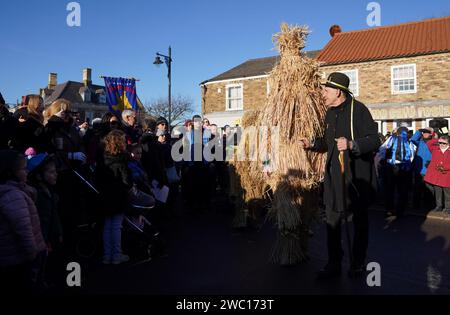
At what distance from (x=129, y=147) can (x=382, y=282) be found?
4.00 metres

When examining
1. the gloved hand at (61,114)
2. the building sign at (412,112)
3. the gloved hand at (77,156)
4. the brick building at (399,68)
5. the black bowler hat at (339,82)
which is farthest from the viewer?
the brick building at (399,68)

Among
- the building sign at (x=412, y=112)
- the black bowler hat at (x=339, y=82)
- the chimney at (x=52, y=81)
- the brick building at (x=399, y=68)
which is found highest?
the chimney at (x=52, y=81)

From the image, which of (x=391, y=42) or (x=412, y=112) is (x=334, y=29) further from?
(x=412, y=112)

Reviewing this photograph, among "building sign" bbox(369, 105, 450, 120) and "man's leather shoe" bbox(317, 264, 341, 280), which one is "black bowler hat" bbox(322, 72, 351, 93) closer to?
"man's leather shoe" bbox(317, 264, 341, 280)

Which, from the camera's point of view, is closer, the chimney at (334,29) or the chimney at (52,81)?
the chimney at (334,29)

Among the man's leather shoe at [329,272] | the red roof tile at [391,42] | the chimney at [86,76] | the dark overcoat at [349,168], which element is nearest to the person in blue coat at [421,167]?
the dark overcoat at [349,168]

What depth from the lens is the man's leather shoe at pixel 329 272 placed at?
4.41 meters

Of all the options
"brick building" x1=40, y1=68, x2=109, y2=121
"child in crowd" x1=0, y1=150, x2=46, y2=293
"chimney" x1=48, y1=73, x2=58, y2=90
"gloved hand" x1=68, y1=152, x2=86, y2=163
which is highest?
"chimney" x1=48, y1=73, x2=58, y2=90

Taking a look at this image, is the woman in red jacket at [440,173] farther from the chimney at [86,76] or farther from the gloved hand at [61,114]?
the chimney at [86,76]

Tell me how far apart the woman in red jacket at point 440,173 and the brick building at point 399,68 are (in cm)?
1391

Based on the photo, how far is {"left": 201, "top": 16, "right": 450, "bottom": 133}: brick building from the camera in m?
22.4

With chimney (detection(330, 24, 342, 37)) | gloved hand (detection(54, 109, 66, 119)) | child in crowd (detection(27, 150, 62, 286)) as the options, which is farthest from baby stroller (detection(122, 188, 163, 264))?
chimney (detection(330, 24, 342, 37))

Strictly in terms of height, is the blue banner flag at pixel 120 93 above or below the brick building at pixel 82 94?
below

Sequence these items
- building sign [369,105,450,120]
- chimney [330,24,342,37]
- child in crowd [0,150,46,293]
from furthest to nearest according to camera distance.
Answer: chimney [330,24,342,37] < building sign [369,105,450,120] < child in crowd [0,150,46,293]
